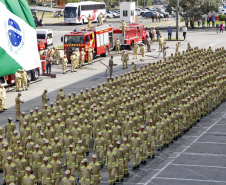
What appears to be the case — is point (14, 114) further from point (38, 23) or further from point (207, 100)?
point (38, 23)

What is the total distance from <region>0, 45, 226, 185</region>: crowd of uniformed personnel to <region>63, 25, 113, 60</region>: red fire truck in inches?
484

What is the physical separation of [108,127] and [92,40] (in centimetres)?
2489

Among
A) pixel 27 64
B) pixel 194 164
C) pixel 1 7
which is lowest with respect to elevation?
pixel 194 164

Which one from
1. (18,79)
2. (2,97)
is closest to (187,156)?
(2,97)

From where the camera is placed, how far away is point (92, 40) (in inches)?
1747

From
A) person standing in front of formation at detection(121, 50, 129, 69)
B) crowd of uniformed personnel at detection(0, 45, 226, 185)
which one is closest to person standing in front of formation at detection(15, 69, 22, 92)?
crowd of uniformed personnel at detection(0, 45, 226, 185)

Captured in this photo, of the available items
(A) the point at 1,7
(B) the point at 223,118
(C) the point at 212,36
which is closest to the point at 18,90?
(A) the point at 1,7

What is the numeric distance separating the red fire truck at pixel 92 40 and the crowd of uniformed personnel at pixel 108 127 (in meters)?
12.3

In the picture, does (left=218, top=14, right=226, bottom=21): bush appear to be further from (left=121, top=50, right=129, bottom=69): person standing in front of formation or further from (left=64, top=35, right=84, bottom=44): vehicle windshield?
(left=121, top=50, right=129, bottom=69): person standing in front of formation

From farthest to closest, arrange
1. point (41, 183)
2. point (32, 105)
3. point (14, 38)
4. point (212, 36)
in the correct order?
point (212, 36)
point (32, 105)
point (14, 38)
point (41, 183)

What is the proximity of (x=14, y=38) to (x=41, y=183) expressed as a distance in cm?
970

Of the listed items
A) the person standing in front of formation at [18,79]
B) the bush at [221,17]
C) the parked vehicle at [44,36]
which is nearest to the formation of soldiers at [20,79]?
the person standing in front of formation at [18,79]

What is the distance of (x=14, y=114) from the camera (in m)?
27.8

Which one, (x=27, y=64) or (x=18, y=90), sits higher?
(x=27, y=64)
